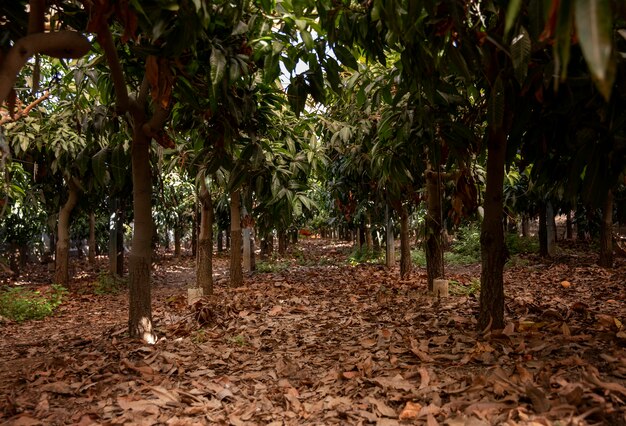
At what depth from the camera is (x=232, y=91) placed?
137 inches

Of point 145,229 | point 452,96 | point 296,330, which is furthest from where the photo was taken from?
point 296,330

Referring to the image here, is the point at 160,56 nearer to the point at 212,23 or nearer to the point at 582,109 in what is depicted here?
the point at 212,23

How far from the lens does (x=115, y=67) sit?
3127 mm

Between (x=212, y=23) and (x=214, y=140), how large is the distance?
1202 mm

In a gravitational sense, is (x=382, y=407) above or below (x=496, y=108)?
below

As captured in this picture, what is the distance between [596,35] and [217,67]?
7.03 feet

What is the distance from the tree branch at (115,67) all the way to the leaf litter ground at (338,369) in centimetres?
181

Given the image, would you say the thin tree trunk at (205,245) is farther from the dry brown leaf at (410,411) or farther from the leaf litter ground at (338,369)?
the dry brown leaf at (410,411)

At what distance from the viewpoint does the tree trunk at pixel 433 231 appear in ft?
17.9

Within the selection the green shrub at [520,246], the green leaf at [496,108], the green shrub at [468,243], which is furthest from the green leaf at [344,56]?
the green shrub at [520,246]

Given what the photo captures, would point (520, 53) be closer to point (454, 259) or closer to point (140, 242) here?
point (140, 242)

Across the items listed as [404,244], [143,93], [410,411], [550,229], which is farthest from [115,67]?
[550,229]

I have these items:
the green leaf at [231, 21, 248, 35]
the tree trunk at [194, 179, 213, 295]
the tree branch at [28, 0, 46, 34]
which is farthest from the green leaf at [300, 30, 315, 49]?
the tree trunk at [194, 179, 213, 295]

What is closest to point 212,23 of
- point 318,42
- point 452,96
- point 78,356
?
point 318,42
